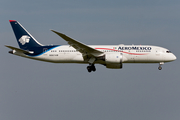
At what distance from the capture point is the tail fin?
44.9 m

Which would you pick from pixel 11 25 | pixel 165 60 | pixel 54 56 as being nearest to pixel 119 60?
pixel 165 60

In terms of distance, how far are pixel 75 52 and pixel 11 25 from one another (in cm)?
1204

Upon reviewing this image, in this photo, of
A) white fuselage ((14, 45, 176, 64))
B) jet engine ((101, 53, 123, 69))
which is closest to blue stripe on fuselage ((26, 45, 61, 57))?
white fuselage ((14, 45, 176, 64))

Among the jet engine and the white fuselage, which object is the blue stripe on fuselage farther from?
the jet engine

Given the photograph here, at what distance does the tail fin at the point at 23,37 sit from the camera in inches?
1768

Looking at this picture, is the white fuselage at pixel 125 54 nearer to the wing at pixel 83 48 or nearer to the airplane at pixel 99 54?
the airplane at pixel 99 54

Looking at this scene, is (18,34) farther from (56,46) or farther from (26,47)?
(56,46)

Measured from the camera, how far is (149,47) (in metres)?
42.9

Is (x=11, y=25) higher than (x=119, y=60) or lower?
higher

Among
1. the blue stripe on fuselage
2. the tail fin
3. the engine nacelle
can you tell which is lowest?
the engine nacelle

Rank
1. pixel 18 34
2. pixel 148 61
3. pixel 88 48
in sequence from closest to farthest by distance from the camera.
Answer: pixel 88 48 → pixel 148 61 → pixel 18 34

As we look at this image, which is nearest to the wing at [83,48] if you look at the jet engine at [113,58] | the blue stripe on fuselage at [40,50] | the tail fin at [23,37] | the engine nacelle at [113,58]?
the jet engine at [113,58]

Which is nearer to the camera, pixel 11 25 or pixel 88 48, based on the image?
pixel 88 48

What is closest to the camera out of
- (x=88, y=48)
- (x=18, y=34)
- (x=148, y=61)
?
(x=88, y=48)
